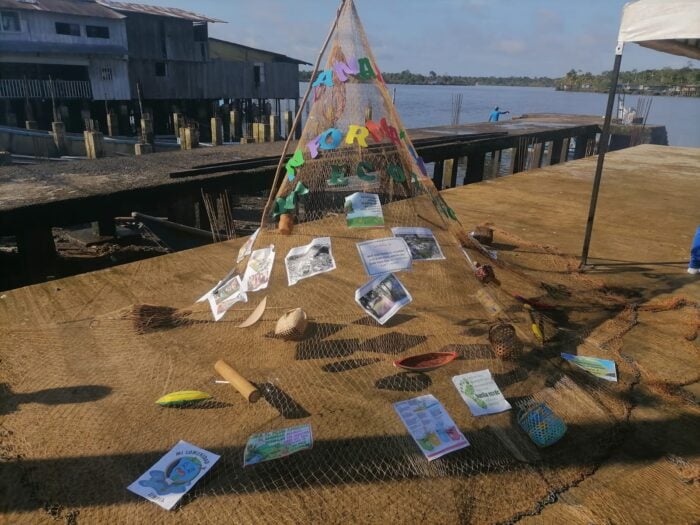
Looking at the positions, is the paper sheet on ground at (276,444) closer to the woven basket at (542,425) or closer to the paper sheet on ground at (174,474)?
the paper sheet on ground at (174,474)

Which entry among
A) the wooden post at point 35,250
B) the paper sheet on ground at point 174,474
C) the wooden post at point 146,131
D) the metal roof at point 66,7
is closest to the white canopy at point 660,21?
the paper sheet on ground at point 174,474

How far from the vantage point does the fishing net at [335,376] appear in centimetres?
230

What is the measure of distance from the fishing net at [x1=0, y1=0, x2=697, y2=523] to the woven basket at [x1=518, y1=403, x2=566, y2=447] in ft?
0.12

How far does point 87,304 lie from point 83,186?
3.01m

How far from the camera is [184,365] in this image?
3.31 metres

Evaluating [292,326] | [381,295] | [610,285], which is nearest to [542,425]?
[381,295]

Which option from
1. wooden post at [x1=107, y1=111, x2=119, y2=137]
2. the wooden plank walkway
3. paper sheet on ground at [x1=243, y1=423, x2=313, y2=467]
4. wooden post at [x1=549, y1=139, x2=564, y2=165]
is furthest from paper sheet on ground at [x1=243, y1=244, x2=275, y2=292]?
wooden post at [x1=107, y1=111, x2=119, y2=137]

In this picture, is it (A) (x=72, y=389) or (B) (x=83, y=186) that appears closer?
(A) (x=72, y=389)

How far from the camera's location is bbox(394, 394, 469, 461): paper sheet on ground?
8.45ft

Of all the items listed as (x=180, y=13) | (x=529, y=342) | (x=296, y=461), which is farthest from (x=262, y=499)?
(x=180, y=13)

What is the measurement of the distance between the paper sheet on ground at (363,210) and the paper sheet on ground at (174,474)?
2340 mm

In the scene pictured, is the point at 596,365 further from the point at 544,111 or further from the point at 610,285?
the point at 544,111

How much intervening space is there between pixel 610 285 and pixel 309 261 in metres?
3.20

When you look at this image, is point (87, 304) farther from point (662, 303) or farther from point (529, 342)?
point (662, 303)
